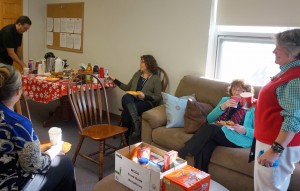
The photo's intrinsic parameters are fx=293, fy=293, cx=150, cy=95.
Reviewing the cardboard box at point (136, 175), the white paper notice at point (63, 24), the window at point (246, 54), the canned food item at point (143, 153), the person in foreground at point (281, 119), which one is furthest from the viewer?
the white paper notice at point (63, 24)

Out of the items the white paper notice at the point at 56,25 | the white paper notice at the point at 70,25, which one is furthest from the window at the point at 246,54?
the white paper notice at the point at 56,25

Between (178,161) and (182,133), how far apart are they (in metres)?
0.87

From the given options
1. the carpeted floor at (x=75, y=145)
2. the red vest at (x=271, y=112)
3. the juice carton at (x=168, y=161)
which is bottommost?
the carpeted floor at (x=75, y=145)

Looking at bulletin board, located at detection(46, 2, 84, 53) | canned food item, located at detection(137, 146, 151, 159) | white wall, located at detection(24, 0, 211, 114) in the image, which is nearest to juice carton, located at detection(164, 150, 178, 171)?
canned food item, located at detection(137, 146, 151, 159)

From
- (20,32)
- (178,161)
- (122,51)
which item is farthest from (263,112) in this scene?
(20,32)

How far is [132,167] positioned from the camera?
5.88 feet

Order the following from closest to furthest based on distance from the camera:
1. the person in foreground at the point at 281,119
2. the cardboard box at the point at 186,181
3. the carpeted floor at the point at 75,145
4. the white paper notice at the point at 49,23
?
1. the person in foreground at the point at 281,119
2. the cardboard box at the point at 186,181
3. the carpeted floor at the point at 75,145
4. the white paper notice at the point at 49,23

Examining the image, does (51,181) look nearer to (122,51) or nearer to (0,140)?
(0,140)

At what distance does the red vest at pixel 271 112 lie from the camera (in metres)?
1.50

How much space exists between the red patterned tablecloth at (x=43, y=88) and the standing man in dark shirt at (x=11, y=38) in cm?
59

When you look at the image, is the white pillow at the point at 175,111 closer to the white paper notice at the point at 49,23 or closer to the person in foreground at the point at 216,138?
the person in foreground at the point at 216,138

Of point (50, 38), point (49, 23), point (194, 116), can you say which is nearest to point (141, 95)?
point (194, 116)

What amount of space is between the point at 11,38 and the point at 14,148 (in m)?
2.94

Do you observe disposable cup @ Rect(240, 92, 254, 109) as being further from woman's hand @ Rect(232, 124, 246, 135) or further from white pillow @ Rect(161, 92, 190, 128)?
white pillow @ Rect(161, 92, 190, 128)
